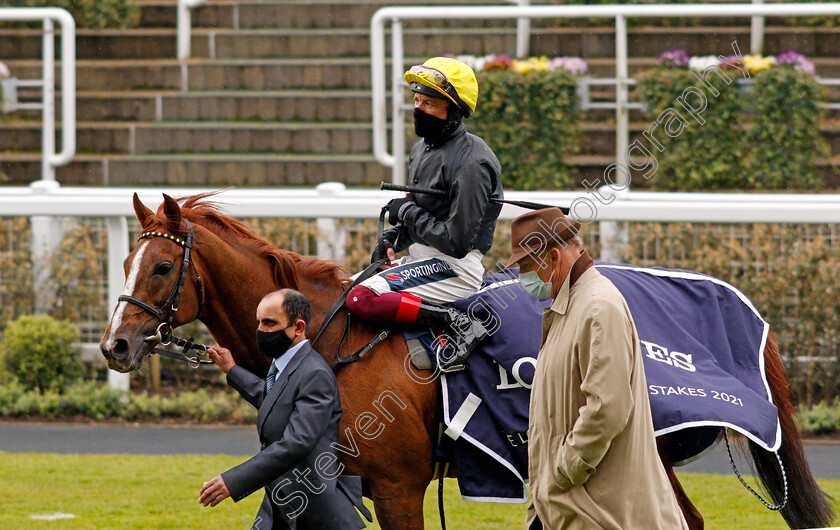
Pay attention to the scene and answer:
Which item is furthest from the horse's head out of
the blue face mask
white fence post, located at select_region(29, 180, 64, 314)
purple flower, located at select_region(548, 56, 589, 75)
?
purple flower, located at select_region(548, 56, 589, 75)

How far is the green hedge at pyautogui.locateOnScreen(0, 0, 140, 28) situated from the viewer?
12.1 m

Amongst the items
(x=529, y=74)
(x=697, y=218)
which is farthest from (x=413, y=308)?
(x=529, y=74)

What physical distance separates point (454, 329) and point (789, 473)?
5.53 ft

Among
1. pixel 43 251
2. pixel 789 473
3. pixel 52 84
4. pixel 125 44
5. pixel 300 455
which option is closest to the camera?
pixel 300 455

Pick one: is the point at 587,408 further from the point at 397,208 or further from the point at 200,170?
the point at 200,170

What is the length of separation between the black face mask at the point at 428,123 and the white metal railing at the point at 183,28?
8.41 metres

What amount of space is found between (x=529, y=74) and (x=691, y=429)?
18.7 ft

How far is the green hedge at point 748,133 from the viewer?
909 centimetres

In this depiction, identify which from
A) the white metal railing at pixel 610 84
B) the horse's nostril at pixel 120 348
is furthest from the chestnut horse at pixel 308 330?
the white metal railing at pixel 610 84

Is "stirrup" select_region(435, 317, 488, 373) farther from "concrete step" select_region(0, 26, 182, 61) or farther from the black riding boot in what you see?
"concrete step" select_region(0, 26, 182, 61)

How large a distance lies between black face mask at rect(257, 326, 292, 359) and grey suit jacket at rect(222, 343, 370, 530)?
0.21 feet

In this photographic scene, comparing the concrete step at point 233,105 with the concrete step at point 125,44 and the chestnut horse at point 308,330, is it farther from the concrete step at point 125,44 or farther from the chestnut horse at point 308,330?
the chestnut horse at point 308,330

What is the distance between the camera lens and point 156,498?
20.9ft

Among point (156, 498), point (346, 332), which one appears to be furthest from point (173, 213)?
point (156, 498)
